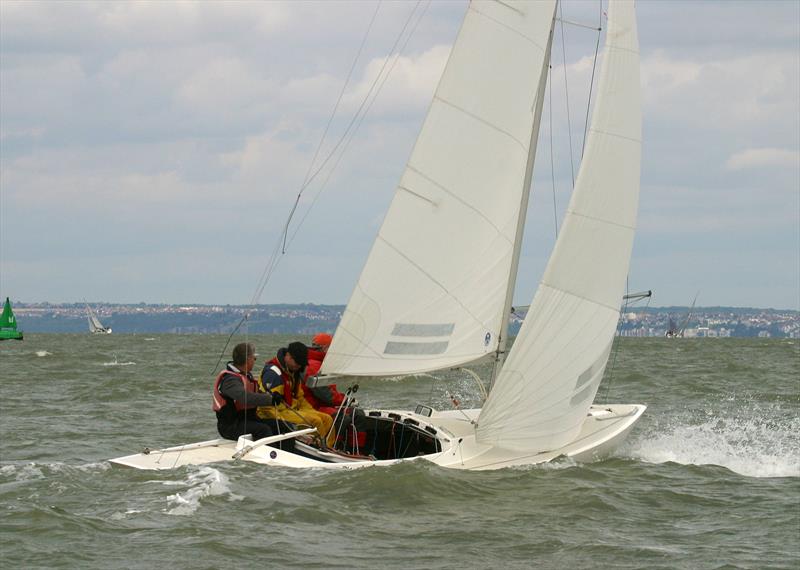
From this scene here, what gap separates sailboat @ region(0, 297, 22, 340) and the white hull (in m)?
58.1

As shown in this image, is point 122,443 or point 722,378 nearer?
point 122,443

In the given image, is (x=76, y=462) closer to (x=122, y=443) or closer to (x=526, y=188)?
(x=122, y=443)

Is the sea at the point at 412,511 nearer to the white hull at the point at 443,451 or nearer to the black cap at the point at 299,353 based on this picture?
the white hull at the point at 443,451

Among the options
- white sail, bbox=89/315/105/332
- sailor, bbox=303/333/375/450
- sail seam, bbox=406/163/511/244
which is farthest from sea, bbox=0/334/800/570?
white sail, bbox=89/315/105/332

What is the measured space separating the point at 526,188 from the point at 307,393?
263cm

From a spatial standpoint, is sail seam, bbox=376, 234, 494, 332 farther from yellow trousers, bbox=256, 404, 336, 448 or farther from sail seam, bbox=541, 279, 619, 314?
yellow trousers, bbox=256, 404, 336, 448

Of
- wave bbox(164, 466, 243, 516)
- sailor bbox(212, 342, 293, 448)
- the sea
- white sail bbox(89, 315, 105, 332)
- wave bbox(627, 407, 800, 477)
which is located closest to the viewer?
the sea

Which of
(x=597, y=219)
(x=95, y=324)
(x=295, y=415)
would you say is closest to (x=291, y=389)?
(x=295, y=415)

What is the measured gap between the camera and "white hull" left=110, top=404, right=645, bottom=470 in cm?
977

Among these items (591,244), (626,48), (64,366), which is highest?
(626,48)

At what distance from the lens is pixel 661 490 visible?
1039 centimetres

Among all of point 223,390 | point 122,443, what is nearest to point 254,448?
point 223,390

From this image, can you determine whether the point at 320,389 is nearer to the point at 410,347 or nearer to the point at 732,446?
the point at 410,347

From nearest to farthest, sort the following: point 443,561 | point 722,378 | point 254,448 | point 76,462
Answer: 1. point 443,561
2. point 254,448
3. point 76,462
4. point 722,378
